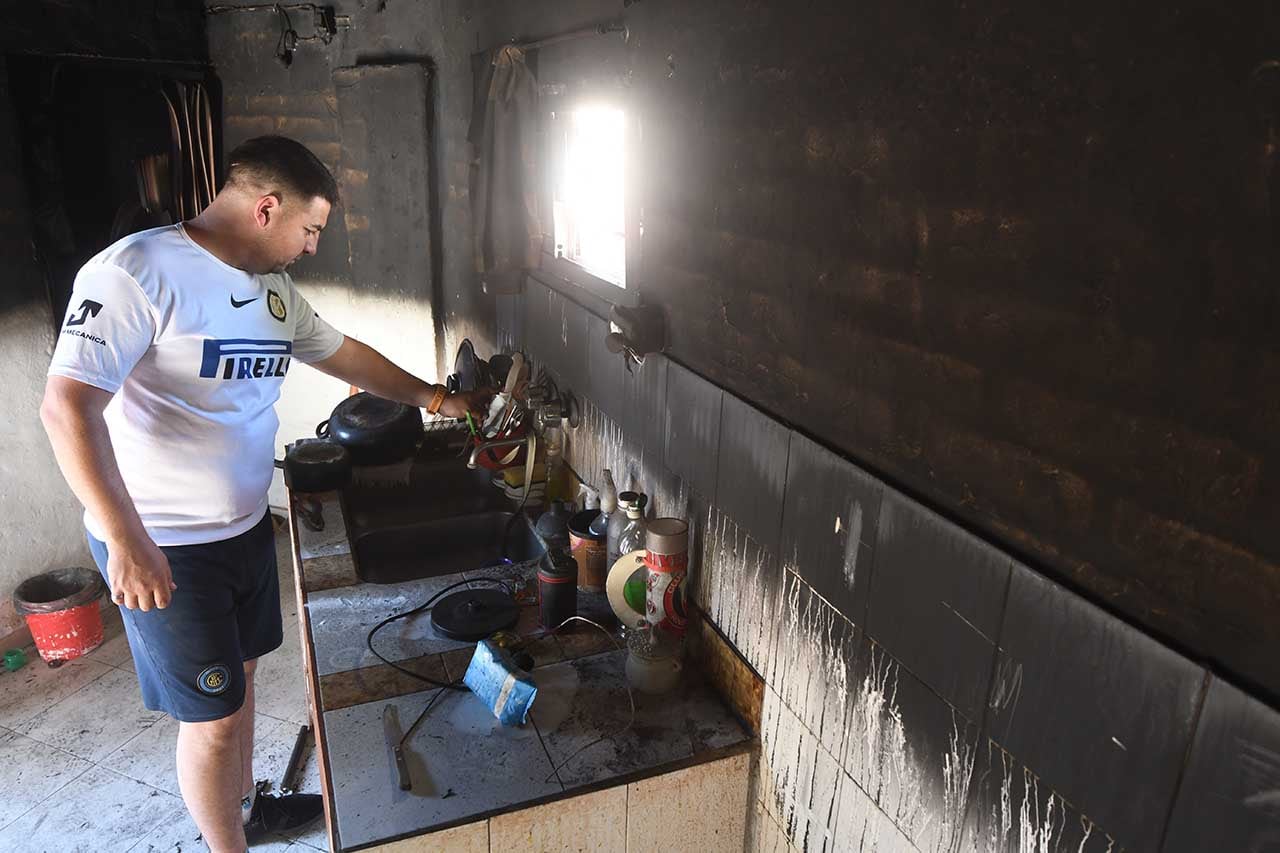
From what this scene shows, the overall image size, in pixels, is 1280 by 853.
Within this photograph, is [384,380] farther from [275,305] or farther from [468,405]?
[275,305]

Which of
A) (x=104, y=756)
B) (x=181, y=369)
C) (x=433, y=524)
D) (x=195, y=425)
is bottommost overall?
(x=104, y=756)

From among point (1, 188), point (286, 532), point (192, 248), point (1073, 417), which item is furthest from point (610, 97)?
point (286, 532)

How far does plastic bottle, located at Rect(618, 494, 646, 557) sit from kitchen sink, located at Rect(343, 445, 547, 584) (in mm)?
497

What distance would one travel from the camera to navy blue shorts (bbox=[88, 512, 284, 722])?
1835mm

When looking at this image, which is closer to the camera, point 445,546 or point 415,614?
point 415,614

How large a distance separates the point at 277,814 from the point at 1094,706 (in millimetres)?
2392

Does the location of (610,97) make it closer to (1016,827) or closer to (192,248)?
(192,248)

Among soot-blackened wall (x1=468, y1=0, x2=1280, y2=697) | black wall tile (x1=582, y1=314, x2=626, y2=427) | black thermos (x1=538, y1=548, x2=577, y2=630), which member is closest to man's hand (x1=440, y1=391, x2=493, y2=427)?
black wall tile (x1=582, y1=314, x2=626, y2=427)

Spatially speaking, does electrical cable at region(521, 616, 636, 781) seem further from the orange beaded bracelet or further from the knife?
the orange beaded bracelet

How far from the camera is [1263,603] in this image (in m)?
0.72

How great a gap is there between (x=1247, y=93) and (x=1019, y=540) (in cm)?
50

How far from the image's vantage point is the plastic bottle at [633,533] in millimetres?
1911

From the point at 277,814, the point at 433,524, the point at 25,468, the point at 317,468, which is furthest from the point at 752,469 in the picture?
the point at 25,468

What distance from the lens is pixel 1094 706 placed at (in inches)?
35.0
